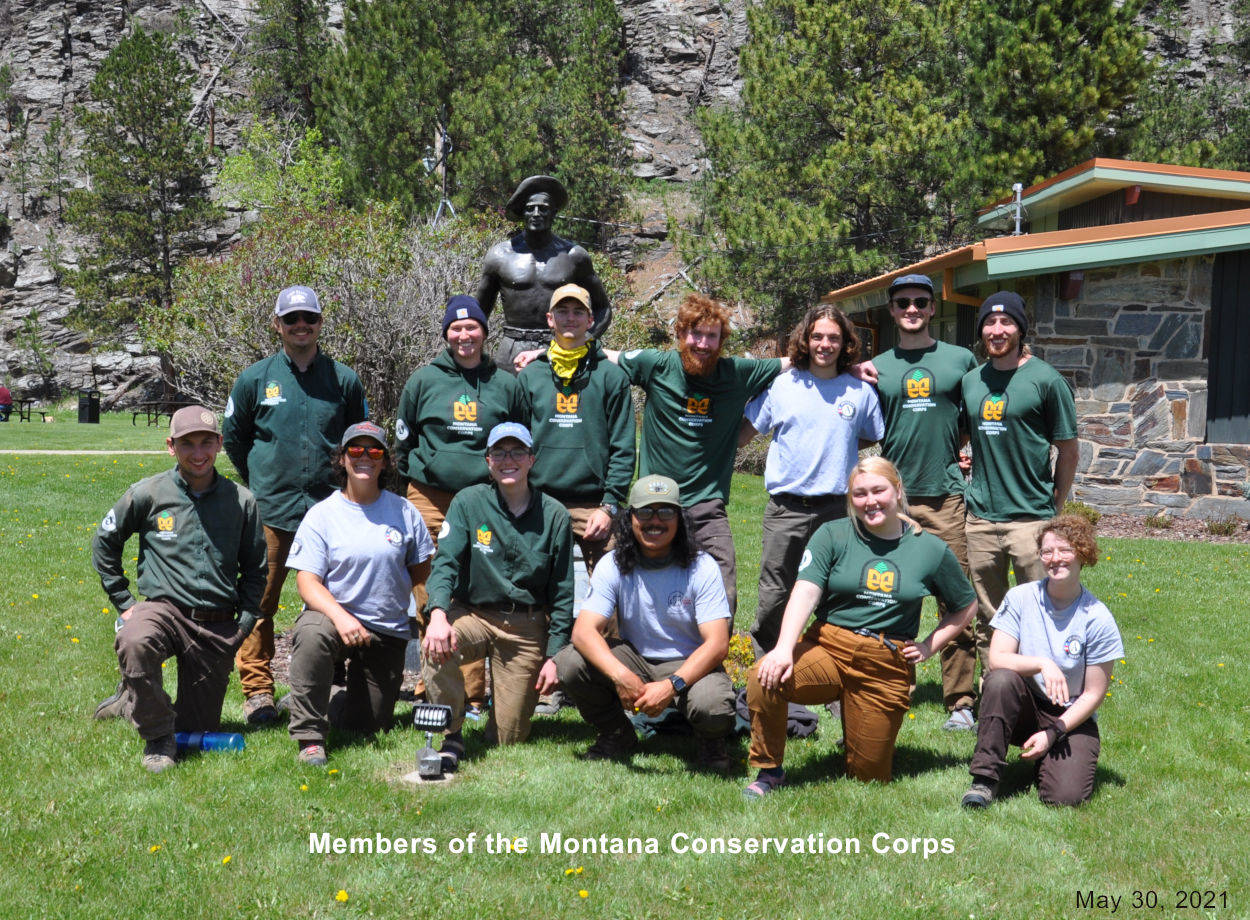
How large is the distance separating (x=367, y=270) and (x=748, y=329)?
1274cm

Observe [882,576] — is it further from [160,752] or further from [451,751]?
[160,752]

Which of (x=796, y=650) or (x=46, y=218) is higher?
(x=46, y=218)

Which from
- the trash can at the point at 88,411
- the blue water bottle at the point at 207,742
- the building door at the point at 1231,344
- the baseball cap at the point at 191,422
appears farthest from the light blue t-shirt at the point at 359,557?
the trash can at the point at 88,411

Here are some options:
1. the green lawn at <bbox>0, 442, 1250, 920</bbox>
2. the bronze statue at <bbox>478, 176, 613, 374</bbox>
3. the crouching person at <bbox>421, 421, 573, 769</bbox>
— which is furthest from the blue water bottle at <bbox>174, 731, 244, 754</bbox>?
the bronze statue at <bbox>478, 176, 613, 374</bbox>

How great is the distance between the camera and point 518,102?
1093 inches

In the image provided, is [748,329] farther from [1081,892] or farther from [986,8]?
[1081,892]

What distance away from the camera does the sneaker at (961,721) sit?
5090mm

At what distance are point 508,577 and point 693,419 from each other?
1182 millimetres

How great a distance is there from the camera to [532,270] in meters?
6.31

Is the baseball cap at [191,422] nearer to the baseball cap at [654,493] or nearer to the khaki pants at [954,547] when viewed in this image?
the baseball cap at [654,493]

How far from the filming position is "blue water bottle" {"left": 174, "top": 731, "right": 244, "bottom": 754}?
4523mm

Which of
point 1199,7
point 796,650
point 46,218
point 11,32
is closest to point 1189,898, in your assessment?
point 796,650

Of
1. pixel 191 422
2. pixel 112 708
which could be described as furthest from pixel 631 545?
pixel 112 708

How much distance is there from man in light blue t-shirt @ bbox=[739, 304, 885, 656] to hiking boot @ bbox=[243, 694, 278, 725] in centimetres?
244
